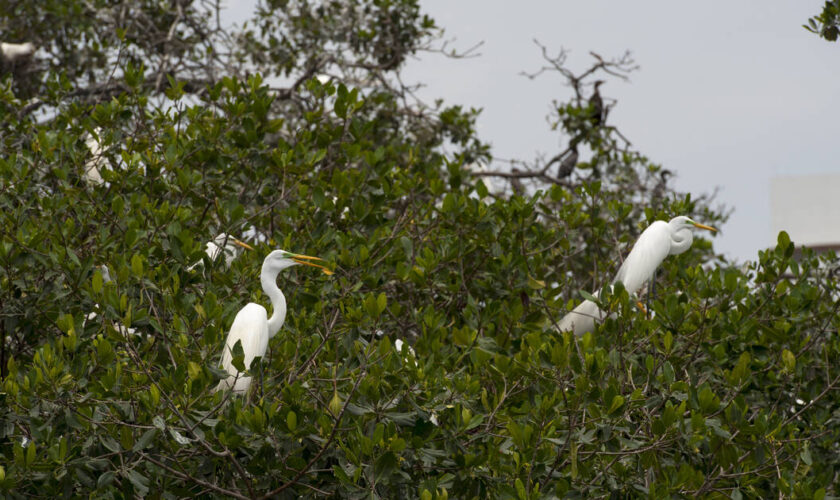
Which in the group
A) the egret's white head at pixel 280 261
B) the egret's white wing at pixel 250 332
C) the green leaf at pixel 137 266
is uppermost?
the egret's white head at pixel 280 261

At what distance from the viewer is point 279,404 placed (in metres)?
3.12

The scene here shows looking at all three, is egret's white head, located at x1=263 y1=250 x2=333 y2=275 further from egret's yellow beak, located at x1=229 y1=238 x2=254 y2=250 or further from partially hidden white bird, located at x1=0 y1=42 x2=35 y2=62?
partially hidden white bird, located at x1=0 y1=42 x2=35 y2=62

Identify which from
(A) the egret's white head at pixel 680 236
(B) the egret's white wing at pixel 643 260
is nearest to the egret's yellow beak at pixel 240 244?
(B) the egret's white wing at pixel 643 260

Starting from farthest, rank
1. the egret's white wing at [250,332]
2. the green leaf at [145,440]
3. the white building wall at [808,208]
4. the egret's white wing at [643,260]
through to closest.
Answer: the white building wall at [808,208] → the egret's white wing at [643,260] → the egret's white wing at [250,332] → the green leaf at [145,440]

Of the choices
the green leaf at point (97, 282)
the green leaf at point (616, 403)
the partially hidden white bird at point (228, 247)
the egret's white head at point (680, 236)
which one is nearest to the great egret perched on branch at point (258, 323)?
the partially hidden white bird at point (228, 247)

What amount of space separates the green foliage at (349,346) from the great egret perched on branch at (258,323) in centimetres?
8

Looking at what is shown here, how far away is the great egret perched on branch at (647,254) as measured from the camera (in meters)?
4.35

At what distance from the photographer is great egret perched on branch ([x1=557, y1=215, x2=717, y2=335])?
171 inches

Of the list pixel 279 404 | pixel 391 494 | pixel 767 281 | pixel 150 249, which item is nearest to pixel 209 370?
pixel 279 404

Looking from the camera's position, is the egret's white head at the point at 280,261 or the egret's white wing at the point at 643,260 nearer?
the egret's white head at the point at 280,261

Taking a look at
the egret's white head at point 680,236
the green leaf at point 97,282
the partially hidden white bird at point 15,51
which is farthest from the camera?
the partially hidden white bird at point 15,51

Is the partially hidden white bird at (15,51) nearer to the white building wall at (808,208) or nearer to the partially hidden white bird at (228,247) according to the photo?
the partially hidden white bird at (228,247)

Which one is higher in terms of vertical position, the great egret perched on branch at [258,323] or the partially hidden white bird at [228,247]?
the partially hidden white bird at [228,247]

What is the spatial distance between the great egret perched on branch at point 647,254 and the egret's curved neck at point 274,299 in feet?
4.33
